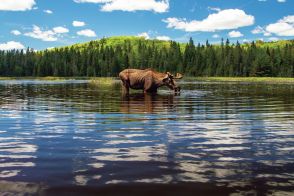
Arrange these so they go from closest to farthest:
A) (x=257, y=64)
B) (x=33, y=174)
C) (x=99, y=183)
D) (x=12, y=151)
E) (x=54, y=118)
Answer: (x=99, y=183) → (x=33, y=174) → (x=12, y=151) → (x=54, y=118) → (x=257, y=64)

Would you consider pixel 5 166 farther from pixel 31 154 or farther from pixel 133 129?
pixel 133 129

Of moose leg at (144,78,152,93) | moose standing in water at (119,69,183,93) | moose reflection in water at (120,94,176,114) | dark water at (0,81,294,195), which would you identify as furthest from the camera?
moose standing in water at (119,69,183,93)

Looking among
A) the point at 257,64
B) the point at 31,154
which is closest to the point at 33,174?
the point at 31,154

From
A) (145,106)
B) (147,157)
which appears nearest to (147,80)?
(145,106)

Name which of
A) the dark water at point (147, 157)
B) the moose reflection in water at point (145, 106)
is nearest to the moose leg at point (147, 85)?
the moose reflection in water at point (145, 106)

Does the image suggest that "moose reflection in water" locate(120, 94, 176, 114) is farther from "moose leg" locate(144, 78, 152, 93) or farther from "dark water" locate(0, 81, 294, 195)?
"moose leg" locate(144, 78, 152, 93)

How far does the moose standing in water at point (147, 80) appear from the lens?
132 feet

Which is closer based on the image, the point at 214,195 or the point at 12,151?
the point at 214,195

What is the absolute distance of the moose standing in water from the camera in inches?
1581

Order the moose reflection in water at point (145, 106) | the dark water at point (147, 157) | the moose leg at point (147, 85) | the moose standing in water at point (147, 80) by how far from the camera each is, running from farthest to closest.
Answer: the moose standing in water at point (147, 80) → the moose leg at point (147, 85) → the moose reflection in water at point (145, 106) → the dark water at point (147, 157)

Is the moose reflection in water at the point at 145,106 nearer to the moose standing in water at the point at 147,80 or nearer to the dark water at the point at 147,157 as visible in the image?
the dark water at the point at 147,157

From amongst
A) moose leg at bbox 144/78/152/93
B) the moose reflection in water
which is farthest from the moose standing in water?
the moose reflection in water

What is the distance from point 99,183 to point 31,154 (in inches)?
127

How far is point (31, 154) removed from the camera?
387 inches
